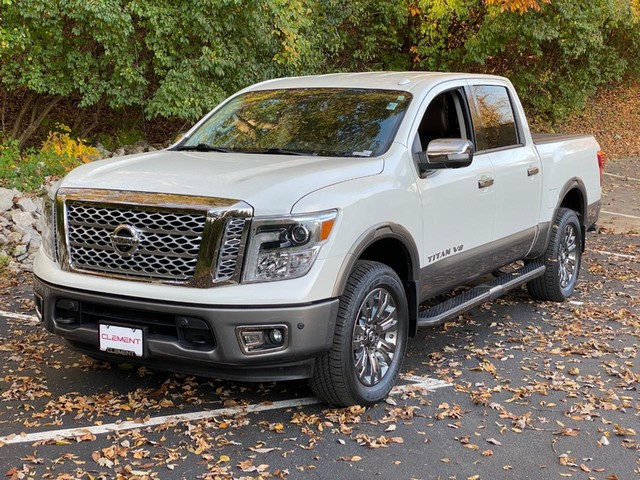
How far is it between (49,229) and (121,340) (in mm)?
962

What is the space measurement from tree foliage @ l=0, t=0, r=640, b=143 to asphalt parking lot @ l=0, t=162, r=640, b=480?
229 inches

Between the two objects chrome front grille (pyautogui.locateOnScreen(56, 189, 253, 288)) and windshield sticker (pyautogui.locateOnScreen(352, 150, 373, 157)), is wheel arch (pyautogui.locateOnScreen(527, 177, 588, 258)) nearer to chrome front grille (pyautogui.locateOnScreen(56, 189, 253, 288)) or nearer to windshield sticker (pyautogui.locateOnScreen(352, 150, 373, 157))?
windshield sticker (pyautogui.locateOnScreen(352, 150, 373, 157))

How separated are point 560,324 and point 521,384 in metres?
1.69

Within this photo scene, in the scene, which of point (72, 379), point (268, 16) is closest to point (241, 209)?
point (72, 379)

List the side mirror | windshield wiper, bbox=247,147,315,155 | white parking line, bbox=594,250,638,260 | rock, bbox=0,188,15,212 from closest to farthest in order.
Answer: the side mirror
windshield wiper, bbox=247,147,315,155
rock, bbox=0,188,15,212
white parking line, bbox=594,250,638,260

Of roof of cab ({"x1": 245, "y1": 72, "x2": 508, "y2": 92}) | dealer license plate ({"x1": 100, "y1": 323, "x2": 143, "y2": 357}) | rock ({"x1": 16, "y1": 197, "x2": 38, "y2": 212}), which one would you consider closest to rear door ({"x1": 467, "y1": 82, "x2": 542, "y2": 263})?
roof of cab ({"x1": 245, "y1": 72, "x2": 508, "y2": 92})

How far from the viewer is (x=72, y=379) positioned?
532cm

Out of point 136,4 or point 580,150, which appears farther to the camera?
point 136,4

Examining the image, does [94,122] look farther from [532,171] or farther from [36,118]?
[532,171]

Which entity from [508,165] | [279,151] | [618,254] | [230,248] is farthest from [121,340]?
[618,254]

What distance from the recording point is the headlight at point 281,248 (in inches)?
165

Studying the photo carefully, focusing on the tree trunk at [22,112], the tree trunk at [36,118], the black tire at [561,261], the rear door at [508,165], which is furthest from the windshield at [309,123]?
the tree trunk at [22,112]

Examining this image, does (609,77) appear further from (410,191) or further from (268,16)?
(410,191)

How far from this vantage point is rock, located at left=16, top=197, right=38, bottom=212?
363 inches
